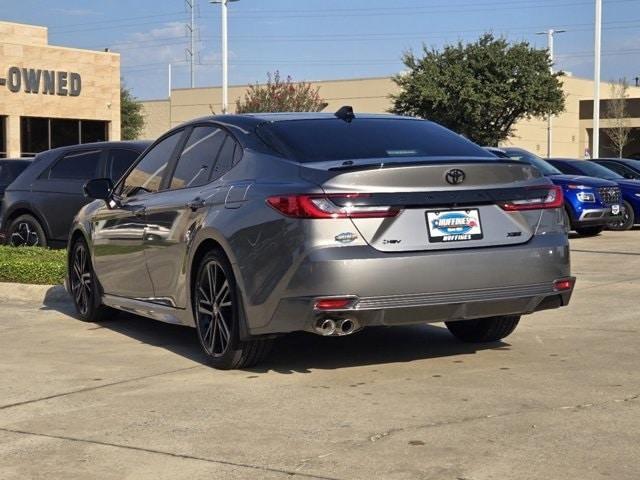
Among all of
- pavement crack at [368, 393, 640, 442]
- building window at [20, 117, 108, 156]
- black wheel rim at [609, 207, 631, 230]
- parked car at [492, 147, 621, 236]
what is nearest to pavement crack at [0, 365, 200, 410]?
pavement crack at [368, 393, 640, 442]

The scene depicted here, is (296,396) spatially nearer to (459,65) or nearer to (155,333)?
(155,333)

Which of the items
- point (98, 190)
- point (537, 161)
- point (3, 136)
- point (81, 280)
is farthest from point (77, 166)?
point (3, 136)

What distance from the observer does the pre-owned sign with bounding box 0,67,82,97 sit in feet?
137

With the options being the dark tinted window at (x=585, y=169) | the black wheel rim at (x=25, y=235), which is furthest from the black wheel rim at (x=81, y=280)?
the dark tinted window at (x=585, y=169)

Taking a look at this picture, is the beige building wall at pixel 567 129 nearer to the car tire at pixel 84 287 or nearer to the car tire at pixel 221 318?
the car tire at pixel 84 287

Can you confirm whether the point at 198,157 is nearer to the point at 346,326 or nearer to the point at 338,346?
the point at 338,346

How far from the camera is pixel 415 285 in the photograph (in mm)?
6070

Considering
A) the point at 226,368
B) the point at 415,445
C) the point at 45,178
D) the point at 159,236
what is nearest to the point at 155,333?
the point at 159,236

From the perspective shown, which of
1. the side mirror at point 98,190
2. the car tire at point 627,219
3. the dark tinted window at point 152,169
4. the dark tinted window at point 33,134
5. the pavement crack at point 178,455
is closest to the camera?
the pavement crack at point 178,455

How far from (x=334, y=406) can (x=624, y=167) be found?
19.0 metres

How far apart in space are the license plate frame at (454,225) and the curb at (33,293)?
17.8ft

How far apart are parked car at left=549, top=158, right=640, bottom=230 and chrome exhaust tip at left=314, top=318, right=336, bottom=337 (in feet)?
48.7

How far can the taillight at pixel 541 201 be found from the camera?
645 centimetres

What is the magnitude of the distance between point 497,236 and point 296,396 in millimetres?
1561
